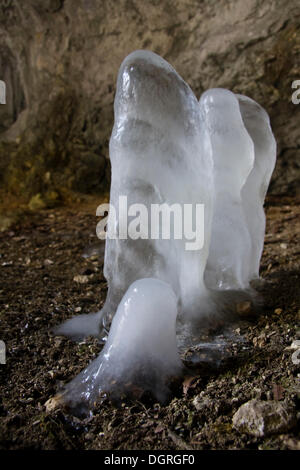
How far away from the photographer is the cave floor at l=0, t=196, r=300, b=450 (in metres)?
1.19

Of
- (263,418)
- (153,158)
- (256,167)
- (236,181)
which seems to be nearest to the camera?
(263,418)

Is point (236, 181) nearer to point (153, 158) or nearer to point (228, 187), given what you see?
point (228, 187)

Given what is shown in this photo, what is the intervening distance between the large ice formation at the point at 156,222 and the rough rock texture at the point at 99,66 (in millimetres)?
2051

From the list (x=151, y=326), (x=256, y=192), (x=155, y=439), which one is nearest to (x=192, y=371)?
(x=151, y=326)

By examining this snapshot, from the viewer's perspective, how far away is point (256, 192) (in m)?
2.39

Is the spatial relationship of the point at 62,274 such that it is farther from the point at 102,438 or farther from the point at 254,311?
the point at 102,438

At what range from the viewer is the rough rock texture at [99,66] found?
4.09 metres

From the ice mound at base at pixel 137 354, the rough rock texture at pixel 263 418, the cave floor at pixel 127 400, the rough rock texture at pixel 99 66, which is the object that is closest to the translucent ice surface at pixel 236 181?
the cave floor at pixel 127 400

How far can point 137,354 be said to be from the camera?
143 cm

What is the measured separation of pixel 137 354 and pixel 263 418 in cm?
44

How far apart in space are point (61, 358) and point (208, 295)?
715mm

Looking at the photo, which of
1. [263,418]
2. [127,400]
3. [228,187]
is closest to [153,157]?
[228,187]

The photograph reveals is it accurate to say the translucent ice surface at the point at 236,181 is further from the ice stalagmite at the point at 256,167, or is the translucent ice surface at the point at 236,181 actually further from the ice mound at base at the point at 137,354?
the ice mound at base at the point at 137,354
